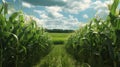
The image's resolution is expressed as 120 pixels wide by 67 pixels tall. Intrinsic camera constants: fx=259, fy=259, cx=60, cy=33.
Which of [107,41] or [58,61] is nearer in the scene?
[107,41]

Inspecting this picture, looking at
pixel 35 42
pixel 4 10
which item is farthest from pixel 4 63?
pixel 35 42

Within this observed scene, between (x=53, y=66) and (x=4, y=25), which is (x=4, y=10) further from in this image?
(x=53, y=66)

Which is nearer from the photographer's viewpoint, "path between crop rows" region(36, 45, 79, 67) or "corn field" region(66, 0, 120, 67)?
"corn field" region(66, 0, 120, 67)

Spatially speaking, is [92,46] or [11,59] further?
[92,46]

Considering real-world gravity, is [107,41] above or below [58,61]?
above

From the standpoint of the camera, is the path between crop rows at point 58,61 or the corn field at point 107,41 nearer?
the corn field at point 107,41

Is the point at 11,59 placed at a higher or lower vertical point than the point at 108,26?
lower

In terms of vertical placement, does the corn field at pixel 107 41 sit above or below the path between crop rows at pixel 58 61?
above

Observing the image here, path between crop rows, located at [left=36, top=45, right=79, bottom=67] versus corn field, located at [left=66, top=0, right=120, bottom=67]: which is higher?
corn field, located at [left=66, top=0, right=120, bottom=67]

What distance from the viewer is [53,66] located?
247 inches

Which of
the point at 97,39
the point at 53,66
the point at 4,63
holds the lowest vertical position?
the point at 53,66

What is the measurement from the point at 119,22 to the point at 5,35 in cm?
179

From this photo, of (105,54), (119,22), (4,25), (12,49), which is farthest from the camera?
(105,54)

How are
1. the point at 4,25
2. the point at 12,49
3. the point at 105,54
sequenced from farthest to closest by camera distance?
the point at 105,54 → the point at 12,49 → the point at 4,25
